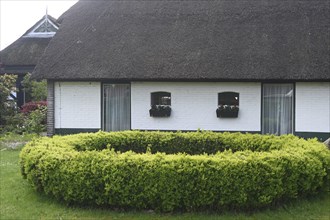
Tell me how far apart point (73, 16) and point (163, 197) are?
13397 millimetres

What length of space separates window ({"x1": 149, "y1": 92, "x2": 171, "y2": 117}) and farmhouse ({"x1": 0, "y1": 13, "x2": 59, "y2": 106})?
10280mm

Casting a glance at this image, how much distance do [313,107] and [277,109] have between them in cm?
124

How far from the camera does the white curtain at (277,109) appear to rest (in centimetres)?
1511

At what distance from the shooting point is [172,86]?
50.3 ft

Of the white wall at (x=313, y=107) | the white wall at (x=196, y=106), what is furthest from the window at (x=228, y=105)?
the white wall at (x=313, y=107)

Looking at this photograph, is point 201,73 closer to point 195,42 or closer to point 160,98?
point 195,42

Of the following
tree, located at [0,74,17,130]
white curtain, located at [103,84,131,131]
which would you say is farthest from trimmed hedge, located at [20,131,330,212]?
tree, located at [0,74,17,130]

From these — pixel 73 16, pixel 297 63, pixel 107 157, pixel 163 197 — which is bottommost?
pixel 163 197

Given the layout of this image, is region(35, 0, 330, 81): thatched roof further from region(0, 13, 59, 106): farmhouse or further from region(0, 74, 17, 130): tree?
region(0, 13, 59, 106): farmhouse

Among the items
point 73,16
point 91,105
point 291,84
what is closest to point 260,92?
point 291,84

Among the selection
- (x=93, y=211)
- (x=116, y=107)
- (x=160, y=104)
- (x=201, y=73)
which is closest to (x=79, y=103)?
(x=116, y=107)

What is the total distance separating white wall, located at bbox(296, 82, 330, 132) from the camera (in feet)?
47.8

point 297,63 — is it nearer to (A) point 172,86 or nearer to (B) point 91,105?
(A) point 172,86

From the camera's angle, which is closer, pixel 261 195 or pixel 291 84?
pixel 261 195
